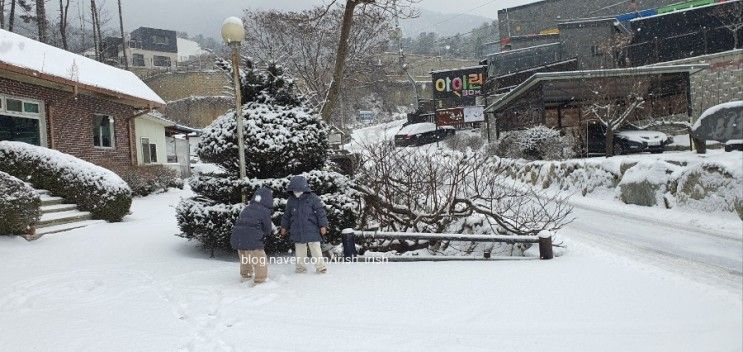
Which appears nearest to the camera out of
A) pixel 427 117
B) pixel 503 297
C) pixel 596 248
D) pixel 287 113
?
pixel 503 297

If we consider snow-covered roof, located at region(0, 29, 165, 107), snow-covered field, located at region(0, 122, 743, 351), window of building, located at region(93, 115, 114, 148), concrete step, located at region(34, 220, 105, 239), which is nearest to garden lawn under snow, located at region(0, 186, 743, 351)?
snow-covered field, located at region(0, 122, 743, 351)

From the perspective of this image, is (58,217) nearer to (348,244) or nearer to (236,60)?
(236,60)

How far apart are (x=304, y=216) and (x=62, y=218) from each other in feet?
22.1

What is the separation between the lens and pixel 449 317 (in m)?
4.16

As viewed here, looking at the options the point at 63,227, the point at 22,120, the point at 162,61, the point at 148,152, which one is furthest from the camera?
the point at 162,61

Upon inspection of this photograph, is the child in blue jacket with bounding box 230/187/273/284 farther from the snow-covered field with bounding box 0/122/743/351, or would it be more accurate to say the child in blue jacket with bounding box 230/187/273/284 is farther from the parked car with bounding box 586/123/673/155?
the parked car with bounding box 586/123/673/155

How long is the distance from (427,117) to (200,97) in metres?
20.1

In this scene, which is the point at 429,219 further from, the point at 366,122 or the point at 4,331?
the point at 366,122

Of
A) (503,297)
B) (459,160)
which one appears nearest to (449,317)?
(503,297)

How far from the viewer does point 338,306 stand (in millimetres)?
4617

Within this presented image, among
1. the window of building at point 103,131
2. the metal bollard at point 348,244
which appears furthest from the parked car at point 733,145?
the window of building at point 103,131

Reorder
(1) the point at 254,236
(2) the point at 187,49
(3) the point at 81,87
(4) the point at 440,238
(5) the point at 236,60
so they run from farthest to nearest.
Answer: (2) the point at 187,49 → (3) the point at 81,87 → (4) the point at 440,238 → (5) the point at 236,60 → (1) the point at 254,236

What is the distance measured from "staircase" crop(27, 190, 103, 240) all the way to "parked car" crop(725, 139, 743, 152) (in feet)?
32.6

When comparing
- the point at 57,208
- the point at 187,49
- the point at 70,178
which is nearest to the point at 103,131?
the point at 70,178
